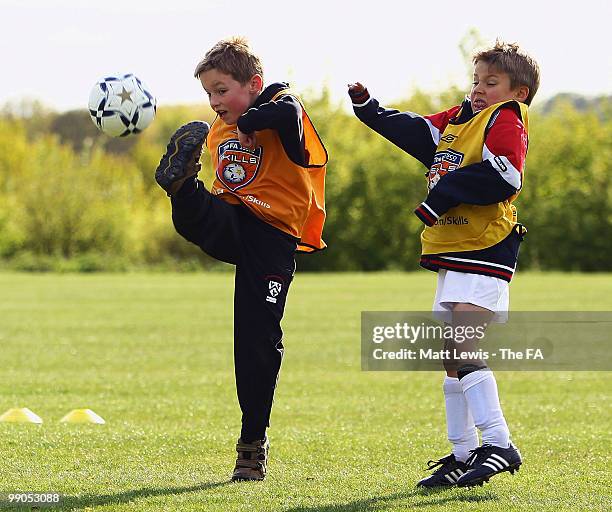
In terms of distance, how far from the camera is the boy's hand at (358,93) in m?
5.34

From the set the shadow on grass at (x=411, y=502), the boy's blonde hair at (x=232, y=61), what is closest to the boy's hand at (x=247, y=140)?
the boy's blonde hair at (x=232, y=61)

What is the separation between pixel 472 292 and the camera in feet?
16.0

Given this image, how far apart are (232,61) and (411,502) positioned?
85.8 inches

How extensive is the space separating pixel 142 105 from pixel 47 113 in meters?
84.0

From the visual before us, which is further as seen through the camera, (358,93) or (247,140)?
(358,93)

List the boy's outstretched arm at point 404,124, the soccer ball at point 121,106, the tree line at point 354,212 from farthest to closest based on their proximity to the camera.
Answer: the tree line at point 354,212 < the soccer ball at point 121,106 < the boy's outstretched arm at point 404,124

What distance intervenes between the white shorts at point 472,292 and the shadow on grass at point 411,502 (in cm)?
78

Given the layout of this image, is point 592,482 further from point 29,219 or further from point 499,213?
point 29,219

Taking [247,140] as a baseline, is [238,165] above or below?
below

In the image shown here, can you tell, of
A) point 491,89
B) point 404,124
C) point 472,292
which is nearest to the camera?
point 472,292

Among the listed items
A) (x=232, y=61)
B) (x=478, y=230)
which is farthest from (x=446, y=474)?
(x=232, y=61)

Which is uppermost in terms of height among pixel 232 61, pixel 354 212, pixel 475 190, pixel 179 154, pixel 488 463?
pixel 232 61

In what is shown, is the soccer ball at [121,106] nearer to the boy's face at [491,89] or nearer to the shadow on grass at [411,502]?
the boy's face at [491,89]

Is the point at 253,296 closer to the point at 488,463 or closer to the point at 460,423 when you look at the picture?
the point at 460,423
